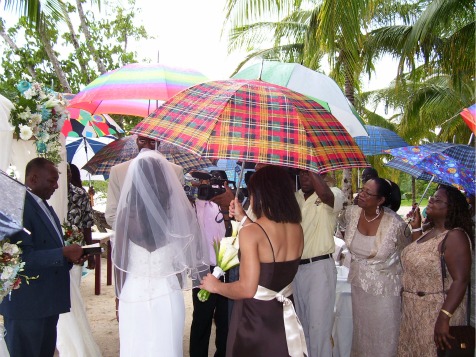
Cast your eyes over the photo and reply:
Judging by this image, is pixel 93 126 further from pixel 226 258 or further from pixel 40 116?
pixel 226 258

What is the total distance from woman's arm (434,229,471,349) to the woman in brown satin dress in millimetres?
1233

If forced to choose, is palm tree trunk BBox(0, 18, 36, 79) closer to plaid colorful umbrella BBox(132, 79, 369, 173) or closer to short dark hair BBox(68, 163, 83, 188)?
short dark hair BBox(68, 163, 83, 188)

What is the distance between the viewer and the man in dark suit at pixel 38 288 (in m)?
3.73

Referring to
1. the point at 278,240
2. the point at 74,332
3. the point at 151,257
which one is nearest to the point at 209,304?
the point at 74,332

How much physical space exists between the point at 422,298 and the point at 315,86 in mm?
2264

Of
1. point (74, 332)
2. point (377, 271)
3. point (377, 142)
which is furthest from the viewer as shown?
point (377, 142)

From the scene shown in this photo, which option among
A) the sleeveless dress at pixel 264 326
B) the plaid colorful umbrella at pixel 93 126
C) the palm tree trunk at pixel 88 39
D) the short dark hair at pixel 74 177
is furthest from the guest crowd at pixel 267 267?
the palm tree trunk at pixel 88 39

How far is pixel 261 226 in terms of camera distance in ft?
10.7

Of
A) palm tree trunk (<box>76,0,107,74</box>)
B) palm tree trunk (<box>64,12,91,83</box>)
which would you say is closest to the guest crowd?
palm tree trunk (<box>76,0,107,74</box>)

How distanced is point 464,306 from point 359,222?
1183 millimetres

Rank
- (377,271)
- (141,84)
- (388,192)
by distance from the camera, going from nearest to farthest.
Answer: (377,271) → (388,192) → (141,84)

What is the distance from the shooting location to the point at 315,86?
512 cm

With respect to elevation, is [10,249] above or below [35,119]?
below

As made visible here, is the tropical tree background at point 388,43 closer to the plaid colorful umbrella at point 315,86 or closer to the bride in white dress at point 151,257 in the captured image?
the plaid colorful umbrella at point 315,86
